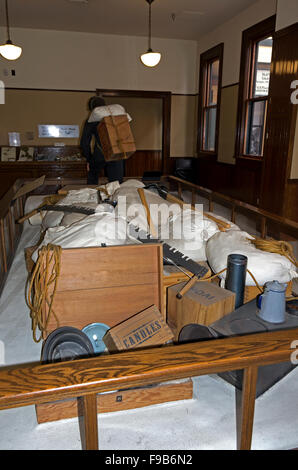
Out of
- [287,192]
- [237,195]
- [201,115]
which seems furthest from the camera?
[201,115]

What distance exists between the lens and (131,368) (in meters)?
0.82

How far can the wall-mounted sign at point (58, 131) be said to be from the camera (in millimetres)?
7137

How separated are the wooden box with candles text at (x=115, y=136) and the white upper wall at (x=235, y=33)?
2.66 m

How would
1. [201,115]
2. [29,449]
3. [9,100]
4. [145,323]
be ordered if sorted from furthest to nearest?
[201,115] → [9,100] → [145,323] → [29,449]

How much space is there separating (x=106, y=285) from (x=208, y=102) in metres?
6.26

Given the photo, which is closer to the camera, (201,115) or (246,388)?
(246,388)

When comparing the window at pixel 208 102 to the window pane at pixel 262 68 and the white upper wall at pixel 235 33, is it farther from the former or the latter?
the window pane at pixel 262 68

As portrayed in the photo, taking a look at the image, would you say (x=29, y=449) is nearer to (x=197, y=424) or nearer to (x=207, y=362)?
(x=197, y=424)

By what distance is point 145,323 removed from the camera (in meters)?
1.78

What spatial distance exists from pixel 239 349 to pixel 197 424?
2.45ft

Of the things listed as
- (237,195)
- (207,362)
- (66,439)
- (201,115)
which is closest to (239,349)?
(207,362)

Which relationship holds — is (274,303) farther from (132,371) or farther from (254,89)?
(254,89)

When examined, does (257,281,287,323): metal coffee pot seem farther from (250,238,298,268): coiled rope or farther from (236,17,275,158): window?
(236,17,275,158): window

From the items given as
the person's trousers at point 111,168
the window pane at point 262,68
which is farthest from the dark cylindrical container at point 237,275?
the window pane at point 262,68
